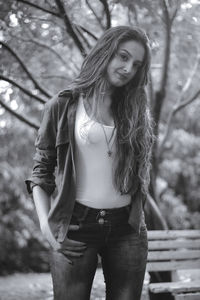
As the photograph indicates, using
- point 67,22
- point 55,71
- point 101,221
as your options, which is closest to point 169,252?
point 55,71

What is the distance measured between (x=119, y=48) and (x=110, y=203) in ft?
2.14

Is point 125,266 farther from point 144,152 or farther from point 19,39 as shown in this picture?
point 19,39

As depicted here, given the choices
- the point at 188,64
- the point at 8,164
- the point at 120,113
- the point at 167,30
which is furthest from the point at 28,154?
the point at 120,113

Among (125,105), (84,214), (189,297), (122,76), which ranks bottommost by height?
(189,297)

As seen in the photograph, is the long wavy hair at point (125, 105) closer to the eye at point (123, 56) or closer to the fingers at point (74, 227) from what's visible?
the eye at point (123, 56)

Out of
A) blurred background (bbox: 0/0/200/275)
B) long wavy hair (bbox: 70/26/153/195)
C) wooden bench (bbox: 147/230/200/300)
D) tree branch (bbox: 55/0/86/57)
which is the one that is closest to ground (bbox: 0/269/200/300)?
blurred background (bbox: 0/0/200/275)

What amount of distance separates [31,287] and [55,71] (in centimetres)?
331

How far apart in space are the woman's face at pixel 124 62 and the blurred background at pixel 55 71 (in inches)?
57.3

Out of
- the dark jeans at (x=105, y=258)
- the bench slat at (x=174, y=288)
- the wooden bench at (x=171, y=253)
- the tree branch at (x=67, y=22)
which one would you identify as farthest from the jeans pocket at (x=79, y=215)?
the wooden bench at (x=171, y=253)

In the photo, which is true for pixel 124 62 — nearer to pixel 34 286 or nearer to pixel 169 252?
pixel 169 252

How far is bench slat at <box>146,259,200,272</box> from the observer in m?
4.31

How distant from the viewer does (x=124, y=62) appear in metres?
1.98

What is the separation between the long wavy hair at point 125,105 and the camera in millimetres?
1957

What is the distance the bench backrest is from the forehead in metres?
2.60
